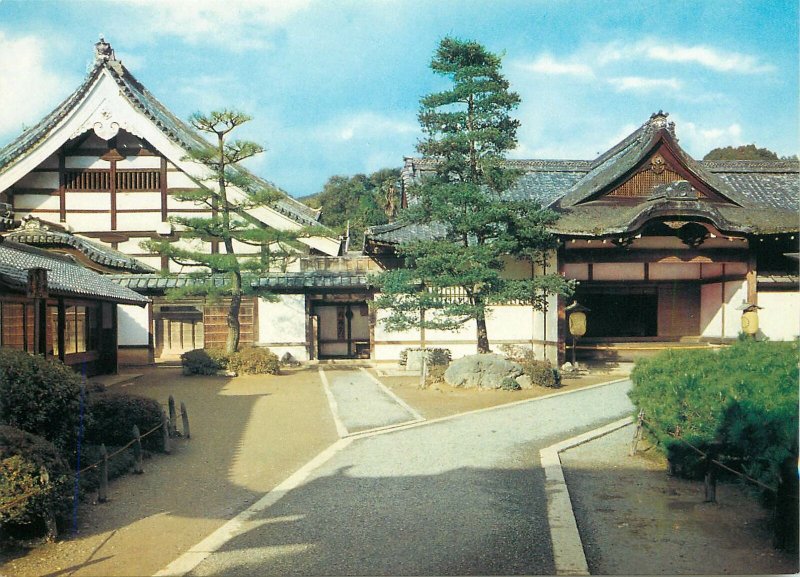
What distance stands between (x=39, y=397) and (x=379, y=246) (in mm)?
12663

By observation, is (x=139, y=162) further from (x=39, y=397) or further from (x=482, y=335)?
(x=39, y=397)

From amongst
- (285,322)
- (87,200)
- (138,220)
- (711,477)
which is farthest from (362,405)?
(87,200)

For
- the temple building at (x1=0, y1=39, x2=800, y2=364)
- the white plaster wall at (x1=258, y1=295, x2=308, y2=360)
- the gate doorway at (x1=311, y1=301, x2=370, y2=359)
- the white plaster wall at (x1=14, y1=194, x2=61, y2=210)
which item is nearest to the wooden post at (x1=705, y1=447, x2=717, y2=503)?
the temple building at (x1=0, y1=39, x2=800, y2=364)

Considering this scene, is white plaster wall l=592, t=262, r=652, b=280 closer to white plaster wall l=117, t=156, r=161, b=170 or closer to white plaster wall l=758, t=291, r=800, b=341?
white plaster wall l=758, t=291, r=800, b=341

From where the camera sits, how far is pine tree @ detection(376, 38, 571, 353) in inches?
589

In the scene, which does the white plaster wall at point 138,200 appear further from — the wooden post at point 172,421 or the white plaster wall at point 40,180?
the wooden post at point 172,421

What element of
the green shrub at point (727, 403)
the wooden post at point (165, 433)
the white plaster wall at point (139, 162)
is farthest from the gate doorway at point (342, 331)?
the green shrub at point (727, 403)

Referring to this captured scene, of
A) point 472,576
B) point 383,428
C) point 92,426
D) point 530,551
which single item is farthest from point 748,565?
point 92,426

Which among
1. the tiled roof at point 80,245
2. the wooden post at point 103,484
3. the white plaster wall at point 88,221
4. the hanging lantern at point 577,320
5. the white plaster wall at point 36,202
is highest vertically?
the white plaster wall at point 36,202

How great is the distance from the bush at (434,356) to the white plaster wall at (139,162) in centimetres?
994

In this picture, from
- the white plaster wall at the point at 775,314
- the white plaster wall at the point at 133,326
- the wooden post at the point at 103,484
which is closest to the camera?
the wooden post at the point at 103,484

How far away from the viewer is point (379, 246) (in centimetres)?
1903

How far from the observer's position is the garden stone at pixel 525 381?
14984mm

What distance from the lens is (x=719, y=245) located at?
18172 millimetres
